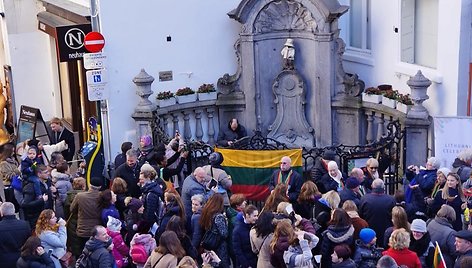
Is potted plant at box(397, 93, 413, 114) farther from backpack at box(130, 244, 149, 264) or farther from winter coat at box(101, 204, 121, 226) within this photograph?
backpack at box(130, 244, 149, 264)

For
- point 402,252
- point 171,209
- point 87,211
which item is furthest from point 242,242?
point 87,211

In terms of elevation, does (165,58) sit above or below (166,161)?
above

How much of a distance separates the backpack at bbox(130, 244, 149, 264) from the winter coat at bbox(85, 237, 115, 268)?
1.31 feet

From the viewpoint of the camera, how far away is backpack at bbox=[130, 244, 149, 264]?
10.7m

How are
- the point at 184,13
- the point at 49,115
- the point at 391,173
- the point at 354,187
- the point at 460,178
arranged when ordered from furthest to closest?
the point at 49,115 < the point at 184,13 < the point at 391,173 < the point at 460,178 < the point at 354,187

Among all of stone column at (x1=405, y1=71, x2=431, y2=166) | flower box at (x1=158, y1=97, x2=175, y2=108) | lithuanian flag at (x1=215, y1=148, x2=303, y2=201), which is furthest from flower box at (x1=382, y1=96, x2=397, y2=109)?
flower box at (x1=158, y1=97, x2=175, y2=108)

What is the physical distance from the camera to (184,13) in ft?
59.0

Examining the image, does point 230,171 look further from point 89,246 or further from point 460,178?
point 89,246

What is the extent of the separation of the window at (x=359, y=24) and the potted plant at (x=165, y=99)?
3.94 metres

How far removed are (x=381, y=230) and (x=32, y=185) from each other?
4.99 metres

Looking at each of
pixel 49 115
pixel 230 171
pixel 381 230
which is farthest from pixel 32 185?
pixel 49 115

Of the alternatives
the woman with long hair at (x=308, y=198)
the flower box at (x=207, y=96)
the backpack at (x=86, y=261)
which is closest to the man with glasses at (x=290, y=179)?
the woman with long hair at (x=308, y=198)

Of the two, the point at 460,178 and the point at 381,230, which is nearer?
the point at 381,230

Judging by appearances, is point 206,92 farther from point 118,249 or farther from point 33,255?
point 33,255
